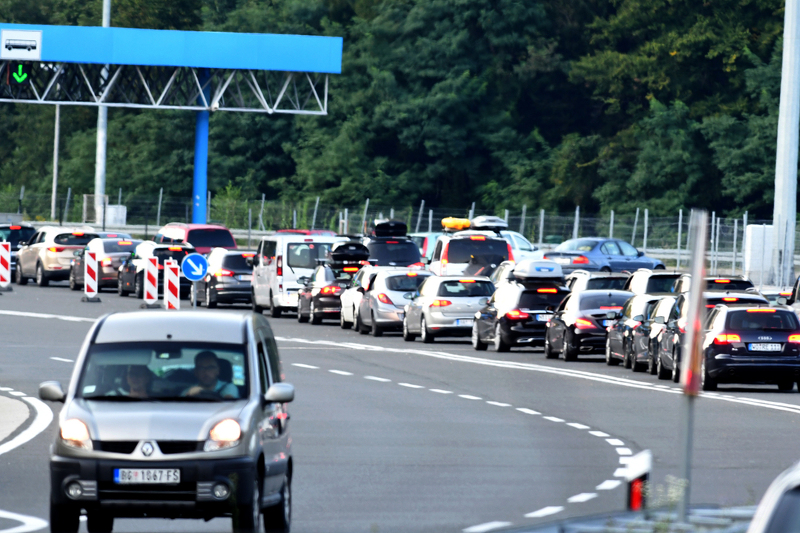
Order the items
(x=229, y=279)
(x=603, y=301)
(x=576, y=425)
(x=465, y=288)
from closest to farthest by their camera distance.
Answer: (x=576, y=425) < (x=603, y=301) < (x=465, y=288) < (x=229, y=279)

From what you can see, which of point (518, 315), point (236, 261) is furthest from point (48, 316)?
point (518, 315)

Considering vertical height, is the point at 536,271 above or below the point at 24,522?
above

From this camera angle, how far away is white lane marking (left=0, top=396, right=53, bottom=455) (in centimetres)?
1595

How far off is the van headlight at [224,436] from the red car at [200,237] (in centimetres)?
3776

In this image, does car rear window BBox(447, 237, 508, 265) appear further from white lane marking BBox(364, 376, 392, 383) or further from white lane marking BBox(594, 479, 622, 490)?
white lane marking BBox(594, 479, 622, 490)

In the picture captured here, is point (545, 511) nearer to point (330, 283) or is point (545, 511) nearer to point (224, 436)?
point (224, 436)

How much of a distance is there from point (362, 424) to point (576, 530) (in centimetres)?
1285

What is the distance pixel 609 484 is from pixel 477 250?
27405 millimetres

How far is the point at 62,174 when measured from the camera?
95.4 meters

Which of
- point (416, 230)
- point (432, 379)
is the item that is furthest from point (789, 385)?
point (416, 230)

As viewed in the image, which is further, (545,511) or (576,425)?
(576,425)

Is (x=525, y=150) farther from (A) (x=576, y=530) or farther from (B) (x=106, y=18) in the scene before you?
(A) (x=576, y=530)

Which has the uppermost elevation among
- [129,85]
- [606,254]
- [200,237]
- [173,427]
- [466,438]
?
[129,85]

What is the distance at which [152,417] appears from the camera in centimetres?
1018
